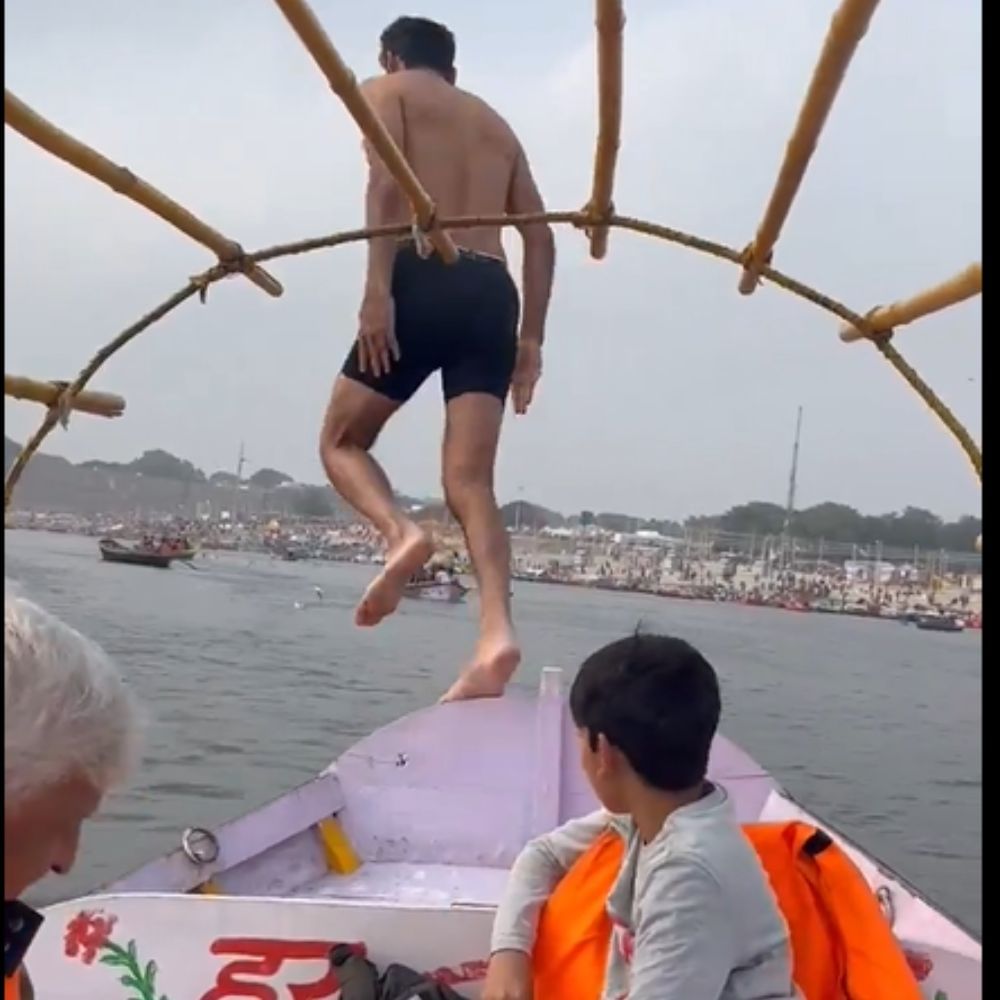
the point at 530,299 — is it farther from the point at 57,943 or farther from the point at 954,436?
the point at 57,943

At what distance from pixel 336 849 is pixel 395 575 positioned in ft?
2.64

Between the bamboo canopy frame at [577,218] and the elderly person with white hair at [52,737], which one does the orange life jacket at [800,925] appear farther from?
the elderly person with white hair at [52,737]

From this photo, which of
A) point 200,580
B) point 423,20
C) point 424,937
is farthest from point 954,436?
point 200,580

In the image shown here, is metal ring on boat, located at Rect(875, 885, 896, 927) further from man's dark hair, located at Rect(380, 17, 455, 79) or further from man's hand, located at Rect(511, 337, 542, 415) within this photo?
man's dark hair, located at Rect(380, 17, 455, 79)

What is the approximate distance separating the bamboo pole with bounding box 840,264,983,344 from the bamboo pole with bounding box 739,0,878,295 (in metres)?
0.19

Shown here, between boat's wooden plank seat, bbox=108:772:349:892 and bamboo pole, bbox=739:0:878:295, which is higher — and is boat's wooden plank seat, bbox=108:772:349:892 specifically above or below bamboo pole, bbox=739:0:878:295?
below

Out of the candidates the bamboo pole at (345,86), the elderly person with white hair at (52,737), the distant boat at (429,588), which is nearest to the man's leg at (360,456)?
the distant boat at (429,588)

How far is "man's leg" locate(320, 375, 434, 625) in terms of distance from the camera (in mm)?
3197

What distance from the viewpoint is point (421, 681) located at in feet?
66.6

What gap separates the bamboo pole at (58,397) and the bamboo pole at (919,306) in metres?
1.24

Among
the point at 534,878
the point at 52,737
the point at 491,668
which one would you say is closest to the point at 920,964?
the point at 534,878

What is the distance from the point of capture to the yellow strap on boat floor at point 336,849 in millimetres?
3500

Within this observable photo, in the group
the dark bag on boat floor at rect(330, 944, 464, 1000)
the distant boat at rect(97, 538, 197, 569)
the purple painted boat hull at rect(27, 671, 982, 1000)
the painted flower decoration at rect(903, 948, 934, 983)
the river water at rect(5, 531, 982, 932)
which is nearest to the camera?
the dark bag on boat floor at rect(330, 944, 464, 1000)

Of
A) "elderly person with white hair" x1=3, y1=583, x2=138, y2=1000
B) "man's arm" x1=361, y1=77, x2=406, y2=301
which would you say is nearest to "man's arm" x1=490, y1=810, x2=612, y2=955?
"elderly person with white hair" x1=3, y1=583, x2=138, y2=1000
